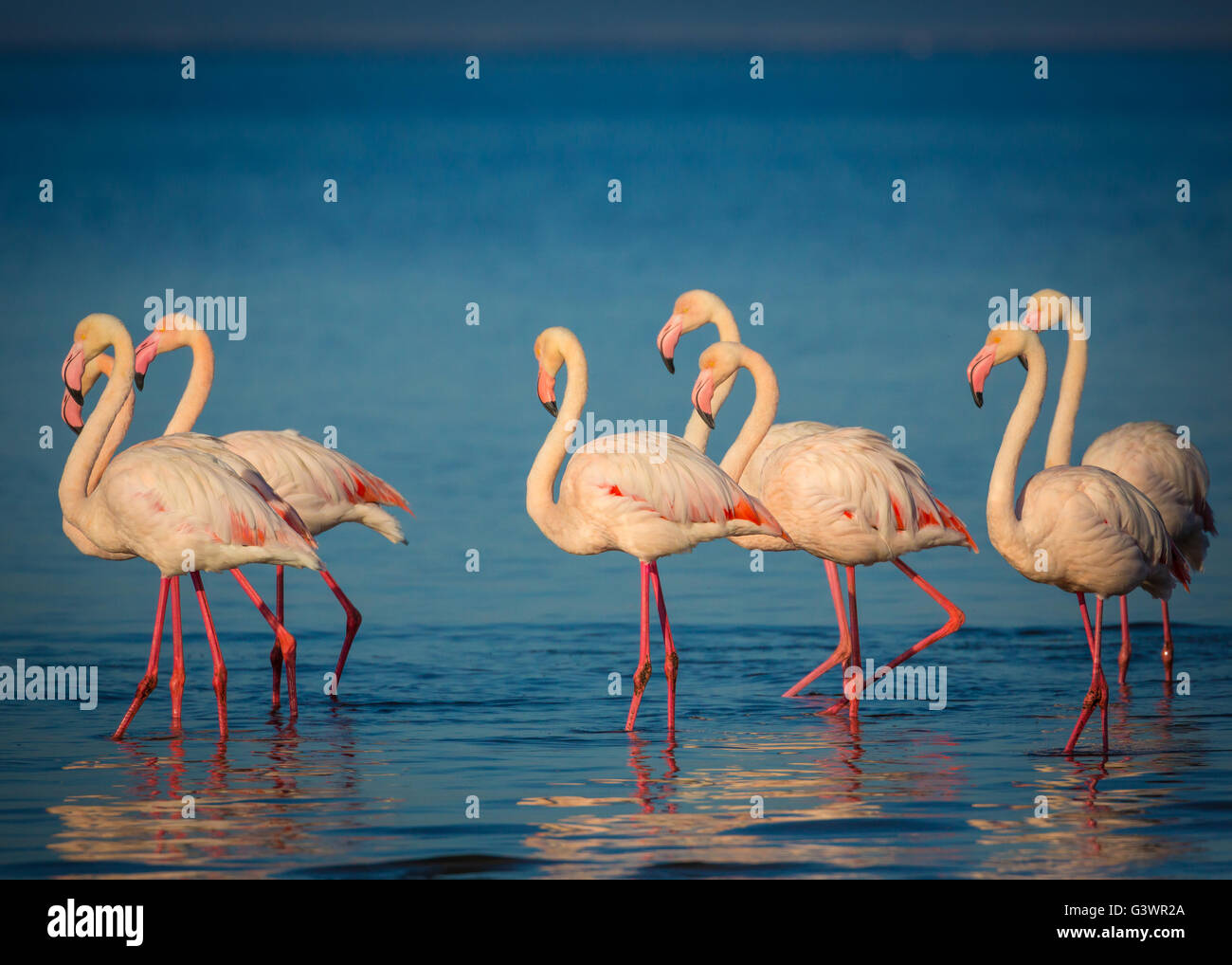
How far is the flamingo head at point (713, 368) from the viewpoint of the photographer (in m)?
8.41

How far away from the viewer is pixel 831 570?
9.56 meters

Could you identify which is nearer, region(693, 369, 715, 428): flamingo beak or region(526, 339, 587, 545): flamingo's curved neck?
region(526, 339, 587, 545): flamingo's curved neck

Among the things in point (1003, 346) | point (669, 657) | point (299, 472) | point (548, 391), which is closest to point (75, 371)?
point (299, 472)

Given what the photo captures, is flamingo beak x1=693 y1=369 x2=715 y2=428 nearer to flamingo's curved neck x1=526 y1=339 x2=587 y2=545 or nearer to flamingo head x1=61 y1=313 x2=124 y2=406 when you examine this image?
flamingo's curved neck x1=526 y1=339 x2=587 y2=545

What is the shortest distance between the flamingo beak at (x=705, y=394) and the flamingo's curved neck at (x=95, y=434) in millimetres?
2710

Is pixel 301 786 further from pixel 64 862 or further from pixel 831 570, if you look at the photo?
pixel 831 570

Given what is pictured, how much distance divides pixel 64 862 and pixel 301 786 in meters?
1.20

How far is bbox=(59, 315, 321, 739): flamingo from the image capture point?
7.47 meters

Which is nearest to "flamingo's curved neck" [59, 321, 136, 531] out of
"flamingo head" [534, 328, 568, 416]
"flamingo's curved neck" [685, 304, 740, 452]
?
"flamingo head" [534, 328, 568, 416]

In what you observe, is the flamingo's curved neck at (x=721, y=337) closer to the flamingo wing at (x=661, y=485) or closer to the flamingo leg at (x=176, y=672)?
the flamingo wing at (x=661, y=485)

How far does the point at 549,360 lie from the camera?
8.26 m

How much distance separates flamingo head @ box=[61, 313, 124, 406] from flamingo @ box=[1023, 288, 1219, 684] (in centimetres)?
473

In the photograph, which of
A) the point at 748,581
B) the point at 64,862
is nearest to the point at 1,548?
the point at 748,581

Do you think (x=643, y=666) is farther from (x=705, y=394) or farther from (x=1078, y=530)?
(x=1078, y=530)
